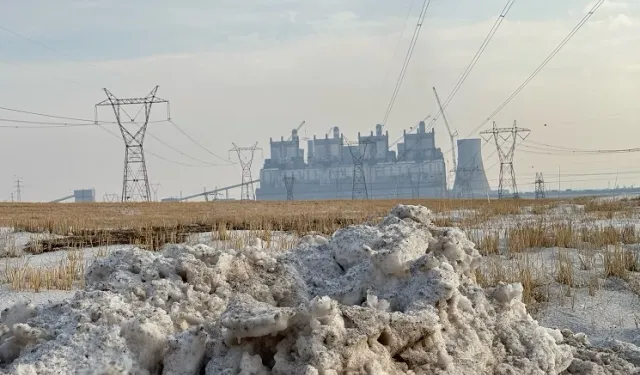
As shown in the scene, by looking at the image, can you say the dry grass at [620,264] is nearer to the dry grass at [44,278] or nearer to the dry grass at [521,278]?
the dry grass at [521,278]

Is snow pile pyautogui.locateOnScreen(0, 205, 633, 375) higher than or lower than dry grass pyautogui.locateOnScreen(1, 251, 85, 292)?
higher

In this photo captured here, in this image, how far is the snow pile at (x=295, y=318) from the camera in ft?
9.04

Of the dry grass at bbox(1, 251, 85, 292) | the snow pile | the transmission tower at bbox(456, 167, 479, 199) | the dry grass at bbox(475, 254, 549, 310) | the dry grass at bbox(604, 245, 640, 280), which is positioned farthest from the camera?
the transmission tower at bbox(456, 167, 479, 199)

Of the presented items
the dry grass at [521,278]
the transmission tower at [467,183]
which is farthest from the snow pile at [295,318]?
the transmission tower at [467,183]

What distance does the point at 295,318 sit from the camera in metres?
2.81

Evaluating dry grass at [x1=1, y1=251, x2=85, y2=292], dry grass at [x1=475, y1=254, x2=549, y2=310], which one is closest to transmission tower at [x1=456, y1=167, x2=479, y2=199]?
dry grass at [x1=475, y1=254, x2=549, y2=310]

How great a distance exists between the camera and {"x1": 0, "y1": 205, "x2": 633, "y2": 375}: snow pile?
2.76m

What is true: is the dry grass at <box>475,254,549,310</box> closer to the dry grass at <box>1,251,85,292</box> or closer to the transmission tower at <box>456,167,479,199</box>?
the dry grass at <box>1,251,85,292</box>

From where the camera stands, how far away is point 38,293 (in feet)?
19.5

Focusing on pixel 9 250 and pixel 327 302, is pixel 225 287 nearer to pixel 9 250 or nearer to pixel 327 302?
pixel 327 302

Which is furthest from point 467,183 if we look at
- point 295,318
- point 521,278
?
point 295,318

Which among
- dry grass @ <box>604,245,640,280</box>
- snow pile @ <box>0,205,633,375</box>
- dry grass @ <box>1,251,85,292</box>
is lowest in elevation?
dry grass @ <box>604,245,640,280</box>

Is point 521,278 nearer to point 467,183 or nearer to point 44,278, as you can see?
point 44,278

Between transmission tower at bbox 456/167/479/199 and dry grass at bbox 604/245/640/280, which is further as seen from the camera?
transmission tower at bbox 456/167/479/199
